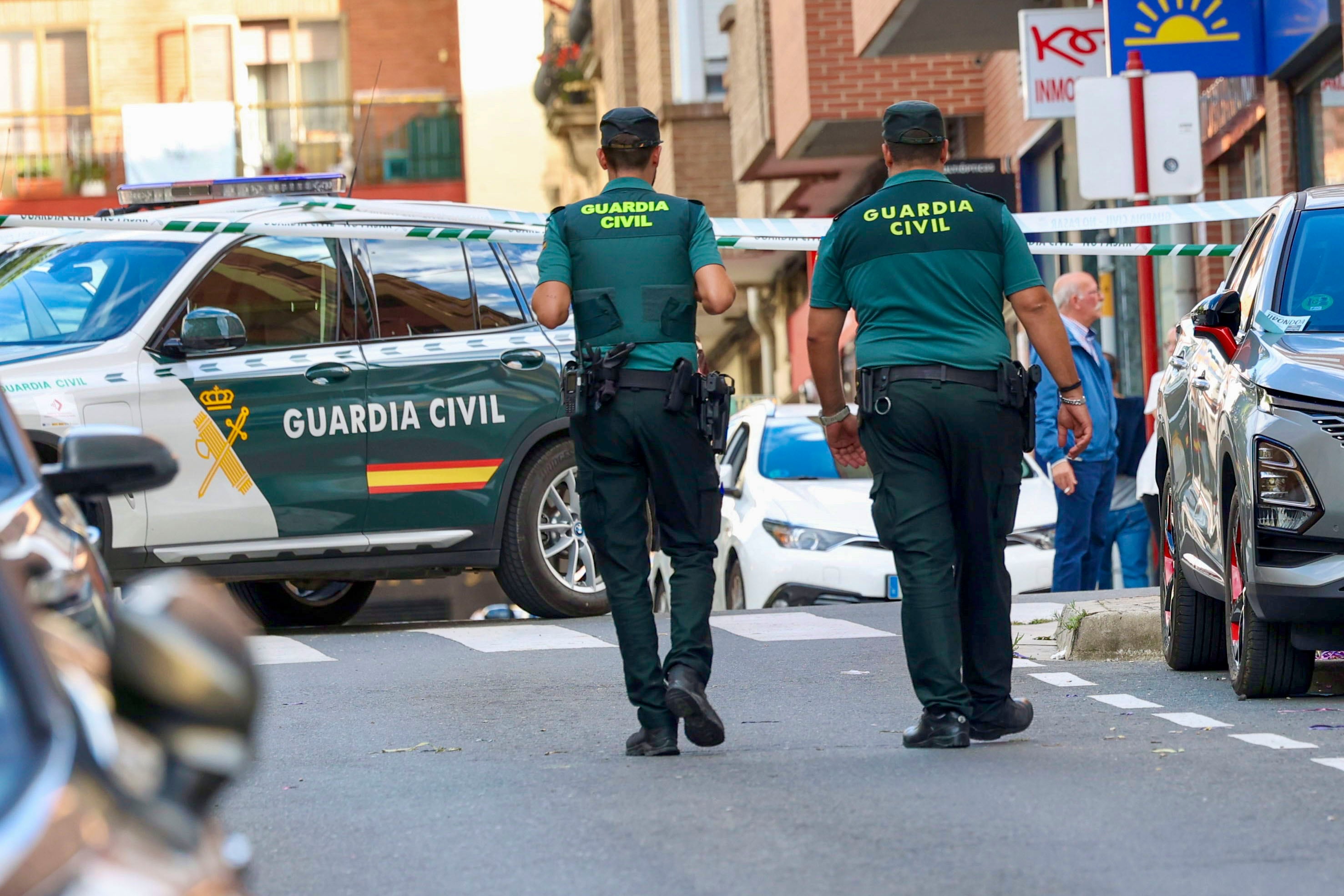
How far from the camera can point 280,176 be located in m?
13.0

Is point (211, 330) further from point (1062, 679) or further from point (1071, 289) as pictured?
point (1071, 289)

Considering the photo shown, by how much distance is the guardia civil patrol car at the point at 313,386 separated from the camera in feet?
37.8

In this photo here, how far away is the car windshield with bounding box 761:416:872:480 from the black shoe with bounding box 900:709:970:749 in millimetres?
7077

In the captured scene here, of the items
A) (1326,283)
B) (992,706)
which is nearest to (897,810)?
(992,706)

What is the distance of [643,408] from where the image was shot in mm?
7207

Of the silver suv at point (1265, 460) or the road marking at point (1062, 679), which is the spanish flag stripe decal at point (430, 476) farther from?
the silver suv at point (1265, 460)

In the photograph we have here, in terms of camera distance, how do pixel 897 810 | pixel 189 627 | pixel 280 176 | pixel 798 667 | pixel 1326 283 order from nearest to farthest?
1. pixel 189 627
2. pixel 897 810
3. pixel 1326 283
4. pixel 798 667
5. pixel 280 176

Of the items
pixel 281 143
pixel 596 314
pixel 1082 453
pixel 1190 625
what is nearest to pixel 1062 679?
pixel 1190 625

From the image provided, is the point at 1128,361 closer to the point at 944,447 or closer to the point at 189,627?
the point at 944,447

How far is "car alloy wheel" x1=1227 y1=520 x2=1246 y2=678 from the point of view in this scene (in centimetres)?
841

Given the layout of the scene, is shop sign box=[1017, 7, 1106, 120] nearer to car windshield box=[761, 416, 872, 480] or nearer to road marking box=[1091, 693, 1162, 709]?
car windshield box=[761, 416, 872, 480]

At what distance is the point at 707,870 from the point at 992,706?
7.24 ft

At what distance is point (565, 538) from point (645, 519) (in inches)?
204

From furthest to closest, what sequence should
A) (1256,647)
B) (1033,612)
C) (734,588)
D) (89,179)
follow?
(89,179), (734,588), (1033,612), (1256,647)
